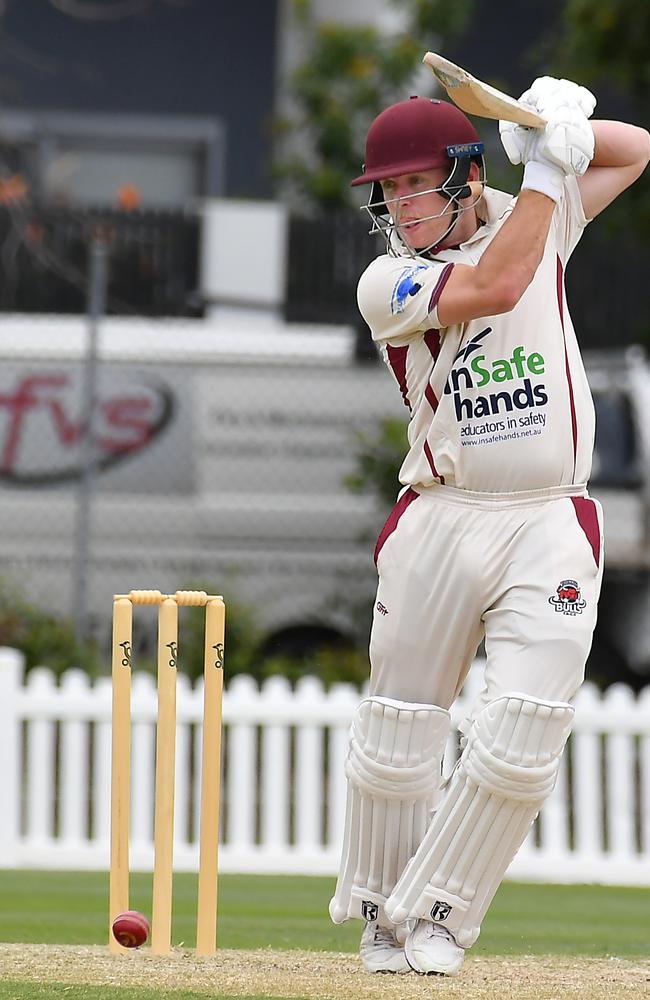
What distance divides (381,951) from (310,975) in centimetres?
23

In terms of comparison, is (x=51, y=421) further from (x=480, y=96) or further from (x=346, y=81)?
(x=480, y=96)

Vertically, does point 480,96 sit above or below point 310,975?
above

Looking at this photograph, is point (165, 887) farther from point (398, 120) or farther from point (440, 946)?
point (398, 120)

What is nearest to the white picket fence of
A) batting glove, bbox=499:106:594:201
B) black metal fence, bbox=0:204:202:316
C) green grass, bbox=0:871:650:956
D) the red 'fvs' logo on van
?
green grass, bbox=0:871:650:956

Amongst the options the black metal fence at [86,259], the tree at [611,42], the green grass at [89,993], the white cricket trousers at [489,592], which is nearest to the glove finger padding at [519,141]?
the white cricket trousers at [489,592]

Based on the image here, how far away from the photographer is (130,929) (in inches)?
167

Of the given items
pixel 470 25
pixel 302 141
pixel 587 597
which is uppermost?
pixel 470 25

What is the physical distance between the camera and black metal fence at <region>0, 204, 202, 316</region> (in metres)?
12.8

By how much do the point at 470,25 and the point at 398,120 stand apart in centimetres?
1516

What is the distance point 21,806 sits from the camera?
8.23 metres

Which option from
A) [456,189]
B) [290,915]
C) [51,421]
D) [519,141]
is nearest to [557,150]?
[519,141]

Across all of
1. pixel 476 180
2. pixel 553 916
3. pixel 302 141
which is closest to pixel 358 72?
pixel 302 141

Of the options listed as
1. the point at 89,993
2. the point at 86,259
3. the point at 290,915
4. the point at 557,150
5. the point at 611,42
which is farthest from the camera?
the point at 86,259

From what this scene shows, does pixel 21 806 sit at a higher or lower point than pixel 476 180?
lower
